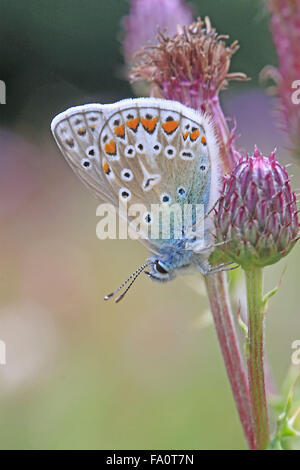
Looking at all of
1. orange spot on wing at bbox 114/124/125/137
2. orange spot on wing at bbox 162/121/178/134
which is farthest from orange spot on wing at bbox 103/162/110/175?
orange spot on wing at bbox 162/121/178/134

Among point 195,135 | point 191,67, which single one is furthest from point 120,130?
point 191,67

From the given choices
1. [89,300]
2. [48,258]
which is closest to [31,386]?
[89,300]

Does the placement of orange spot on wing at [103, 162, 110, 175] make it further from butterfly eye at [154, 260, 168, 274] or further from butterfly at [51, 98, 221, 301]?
butterfly eye at [154, 260, 168, 274]

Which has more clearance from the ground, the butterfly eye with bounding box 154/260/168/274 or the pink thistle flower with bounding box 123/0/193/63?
the pink thistle flower with bounding box 123/0/193/63

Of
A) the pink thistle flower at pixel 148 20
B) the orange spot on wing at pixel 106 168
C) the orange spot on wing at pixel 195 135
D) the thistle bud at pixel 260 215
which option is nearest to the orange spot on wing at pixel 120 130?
the orange spot on wing at pixel 106 168

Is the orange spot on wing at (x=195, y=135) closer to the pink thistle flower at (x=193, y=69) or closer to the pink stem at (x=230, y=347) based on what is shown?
the pink thistle flower at (x=193, y=69)

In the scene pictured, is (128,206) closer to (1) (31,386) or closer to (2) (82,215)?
(1) (31,386)
